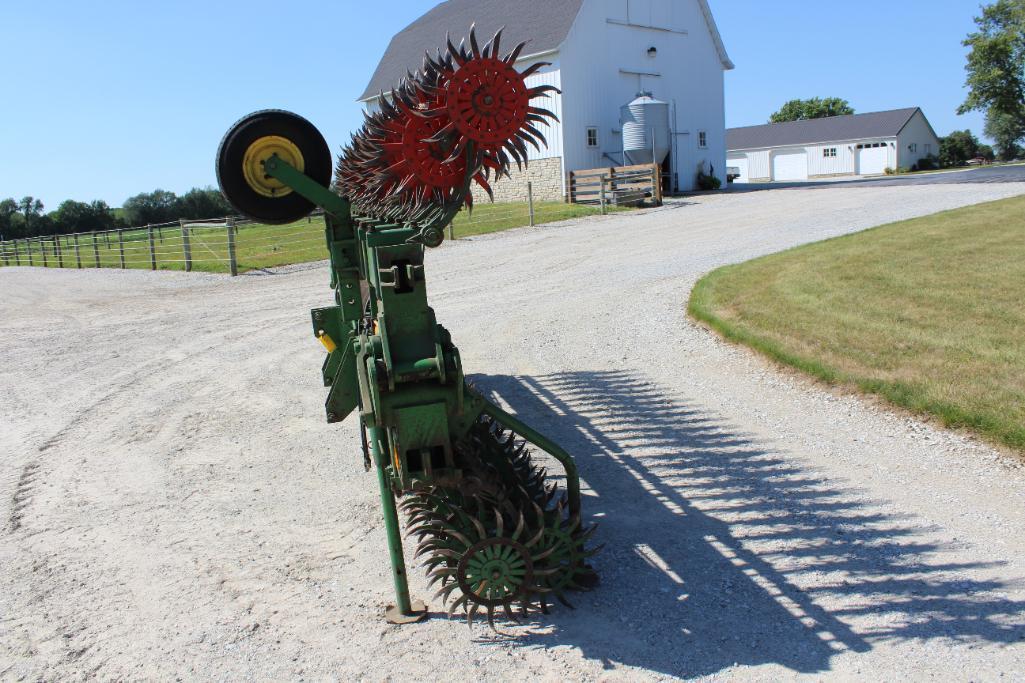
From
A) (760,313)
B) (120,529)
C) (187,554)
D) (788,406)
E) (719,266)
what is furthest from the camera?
(719,266)

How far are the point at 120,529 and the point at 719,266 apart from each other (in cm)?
1014

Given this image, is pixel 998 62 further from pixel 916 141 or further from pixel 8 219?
pixel 8 219

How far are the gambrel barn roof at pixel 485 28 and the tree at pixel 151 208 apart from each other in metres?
18.8

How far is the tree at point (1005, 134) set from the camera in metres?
65.4

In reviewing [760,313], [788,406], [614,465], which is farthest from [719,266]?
[614,465]

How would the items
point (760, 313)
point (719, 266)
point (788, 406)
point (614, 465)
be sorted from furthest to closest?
point (719, 266), point (760, 313), point (788, 406), point (614, 465)

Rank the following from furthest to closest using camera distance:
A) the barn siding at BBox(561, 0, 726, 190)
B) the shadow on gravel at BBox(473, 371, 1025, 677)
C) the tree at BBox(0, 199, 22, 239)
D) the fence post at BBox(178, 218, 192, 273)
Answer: the tree at BBox(0, 199, 22, 239) → the barn siding at BBox(561, 0, 726, 190) → the fence post at BBox(178, 218, 192, 273) → the shadow on gravel at BBox(473, 371, 1025, 677)

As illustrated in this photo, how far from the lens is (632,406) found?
21.9 feet

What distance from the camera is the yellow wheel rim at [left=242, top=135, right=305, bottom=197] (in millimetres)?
4277

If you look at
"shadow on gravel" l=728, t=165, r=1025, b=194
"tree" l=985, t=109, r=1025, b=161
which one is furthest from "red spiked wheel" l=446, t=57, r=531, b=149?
"tree" l=985, t=109, r=1025, b=161

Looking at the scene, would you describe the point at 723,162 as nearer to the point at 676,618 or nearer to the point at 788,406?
the point at 788,406

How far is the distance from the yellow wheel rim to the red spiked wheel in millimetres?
1333

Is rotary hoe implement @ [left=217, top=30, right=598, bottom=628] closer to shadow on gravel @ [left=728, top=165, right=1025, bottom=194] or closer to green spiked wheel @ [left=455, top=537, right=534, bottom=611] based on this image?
green spiked wheel @ [left=455, top=537, right=534, bottom=611]

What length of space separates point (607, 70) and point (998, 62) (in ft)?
142
